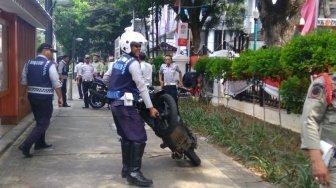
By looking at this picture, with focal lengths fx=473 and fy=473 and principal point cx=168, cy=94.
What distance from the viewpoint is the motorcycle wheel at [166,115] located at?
240 inches

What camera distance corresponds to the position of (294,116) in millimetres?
9055

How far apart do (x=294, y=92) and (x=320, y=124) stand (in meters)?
4.82

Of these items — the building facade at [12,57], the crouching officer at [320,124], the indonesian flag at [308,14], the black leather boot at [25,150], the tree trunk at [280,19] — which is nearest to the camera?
the crouching officer at [320,124]

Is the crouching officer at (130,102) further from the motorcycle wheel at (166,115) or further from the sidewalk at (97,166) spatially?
the motorcycle wheel at (166,115)

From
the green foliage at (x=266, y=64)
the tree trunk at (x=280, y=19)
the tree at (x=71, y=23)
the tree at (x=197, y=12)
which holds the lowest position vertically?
the green foliage at (x=266, y=64)

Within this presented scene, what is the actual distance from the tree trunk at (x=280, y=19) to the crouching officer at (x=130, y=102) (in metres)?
6.53

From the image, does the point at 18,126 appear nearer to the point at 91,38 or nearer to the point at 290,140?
the point at 290,140

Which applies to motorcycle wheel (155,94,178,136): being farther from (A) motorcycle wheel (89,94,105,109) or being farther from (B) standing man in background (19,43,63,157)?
(A) motorcycle wheel (89,94,105,109)

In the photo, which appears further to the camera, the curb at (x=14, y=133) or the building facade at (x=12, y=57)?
the building facade at (x=12, y=57)

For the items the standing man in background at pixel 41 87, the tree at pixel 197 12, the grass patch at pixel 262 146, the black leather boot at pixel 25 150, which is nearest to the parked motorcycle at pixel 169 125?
the grass patch at pixel 262 146

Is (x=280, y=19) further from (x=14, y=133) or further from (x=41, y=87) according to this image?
(x=14, y=133)

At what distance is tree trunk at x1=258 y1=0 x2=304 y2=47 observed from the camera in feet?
37.2

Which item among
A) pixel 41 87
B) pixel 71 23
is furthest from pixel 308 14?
pixel 71 23

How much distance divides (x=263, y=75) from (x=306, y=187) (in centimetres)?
422
